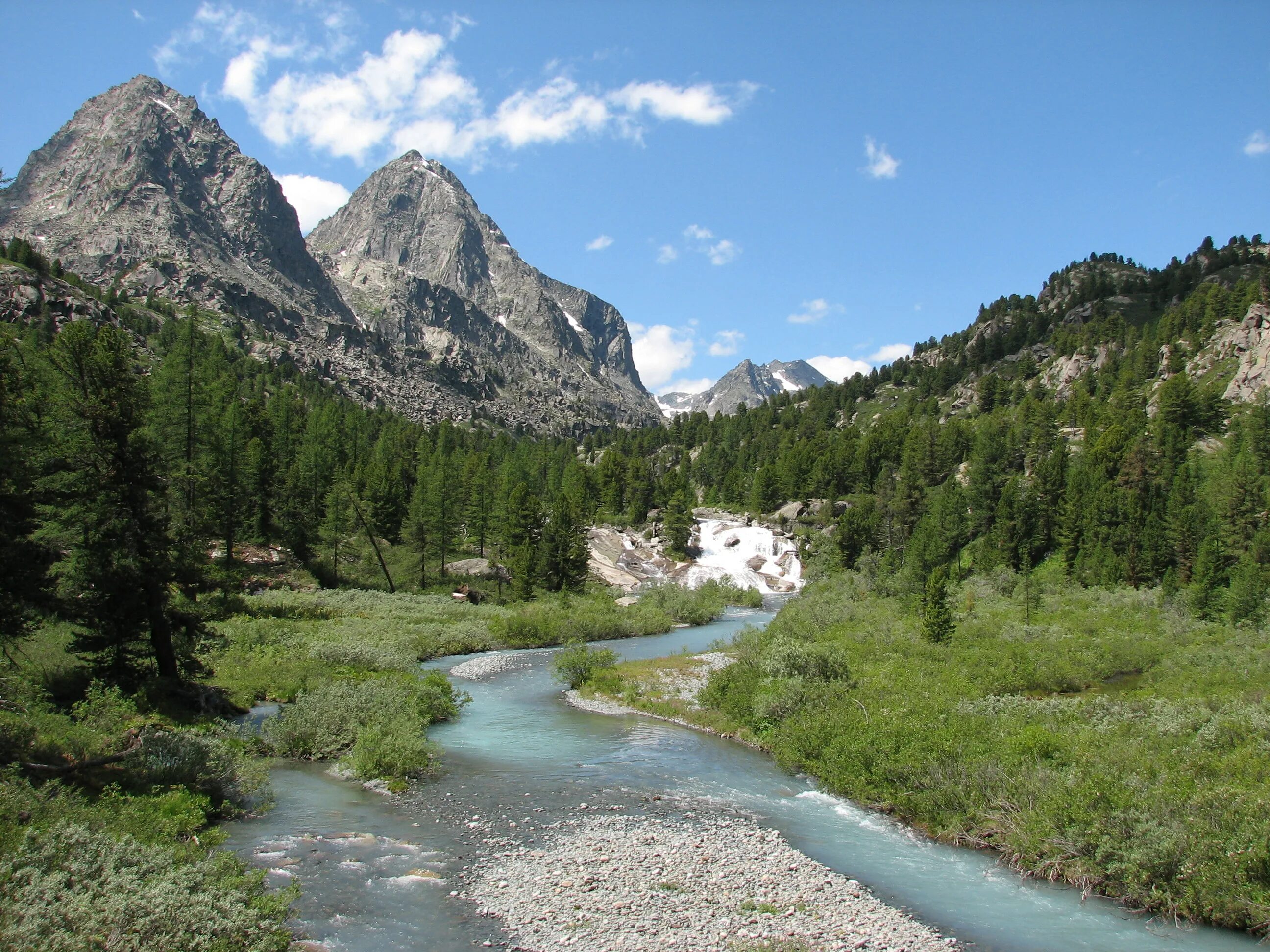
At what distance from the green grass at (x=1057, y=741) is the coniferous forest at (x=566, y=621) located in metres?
→ 0.10

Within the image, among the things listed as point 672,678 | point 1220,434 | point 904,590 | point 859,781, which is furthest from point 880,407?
point 859,781

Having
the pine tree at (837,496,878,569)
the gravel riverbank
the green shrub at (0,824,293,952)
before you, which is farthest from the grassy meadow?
the pine tree at (837,496,878,569)

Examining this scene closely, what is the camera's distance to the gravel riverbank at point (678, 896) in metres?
13.2

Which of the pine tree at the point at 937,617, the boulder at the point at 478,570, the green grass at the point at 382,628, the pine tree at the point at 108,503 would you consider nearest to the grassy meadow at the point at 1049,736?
the pine tree at the point at 937,617

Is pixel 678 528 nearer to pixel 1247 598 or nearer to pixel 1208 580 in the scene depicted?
pixel 1208 580

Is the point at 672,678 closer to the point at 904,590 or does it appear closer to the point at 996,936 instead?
the point at 996,936

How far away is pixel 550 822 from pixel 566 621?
38.6m

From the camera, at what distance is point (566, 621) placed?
57469mm

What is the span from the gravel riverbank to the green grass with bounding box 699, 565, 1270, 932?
4519 millimetres

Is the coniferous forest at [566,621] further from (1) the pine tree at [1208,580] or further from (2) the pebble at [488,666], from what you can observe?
(2) the pebble at [488,666]

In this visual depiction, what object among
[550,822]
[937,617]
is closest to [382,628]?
[550,822]

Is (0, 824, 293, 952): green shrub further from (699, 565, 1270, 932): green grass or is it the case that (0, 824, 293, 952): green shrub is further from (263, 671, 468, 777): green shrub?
(699, 565, 1270, 932): green grass

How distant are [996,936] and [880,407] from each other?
188740mm

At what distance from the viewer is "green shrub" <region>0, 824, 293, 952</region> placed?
30.7 feet
